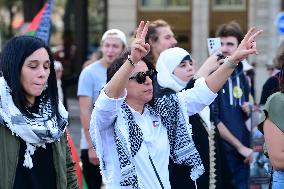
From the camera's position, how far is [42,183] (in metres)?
3.75

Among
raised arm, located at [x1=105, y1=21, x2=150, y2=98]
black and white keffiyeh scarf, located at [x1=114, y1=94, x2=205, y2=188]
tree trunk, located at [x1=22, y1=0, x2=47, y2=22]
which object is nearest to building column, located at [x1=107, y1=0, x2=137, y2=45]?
tree trunk, located at [x1=22, y1=0, x2=47, y2=22]

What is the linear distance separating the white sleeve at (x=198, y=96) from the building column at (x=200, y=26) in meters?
16.3

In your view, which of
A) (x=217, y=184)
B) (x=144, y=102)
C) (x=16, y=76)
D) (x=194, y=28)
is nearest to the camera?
(x=16, y=76)

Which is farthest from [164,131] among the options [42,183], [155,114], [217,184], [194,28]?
[194,28]

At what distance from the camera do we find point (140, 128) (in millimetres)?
3914

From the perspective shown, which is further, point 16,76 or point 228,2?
point 228,2

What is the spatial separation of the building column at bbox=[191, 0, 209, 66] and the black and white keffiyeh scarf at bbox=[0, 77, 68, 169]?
16850 millimetres

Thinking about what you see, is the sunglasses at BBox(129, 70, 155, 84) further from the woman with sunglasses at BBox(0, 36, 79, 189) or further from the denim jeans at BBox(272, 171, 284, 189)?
the denim jeans at BBox(272, 171, 284, 189)

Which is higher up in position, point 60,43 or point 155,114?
point 155,114

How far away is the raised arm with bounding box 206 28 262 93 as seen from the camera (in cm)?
402

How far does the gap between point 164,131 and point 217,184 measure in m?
1.61

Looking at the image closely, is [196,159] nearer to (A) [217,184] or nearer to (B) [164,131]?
(B) [164,131]

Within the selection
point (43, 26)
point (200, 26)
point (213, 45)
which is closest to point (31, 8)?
point (200, 26)

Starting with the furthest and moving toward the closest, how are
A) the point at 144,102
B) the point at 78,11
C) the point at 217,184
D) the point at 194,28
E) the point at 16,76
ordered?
the point at 78,11 < the point at 194,28 < the point at 217,184 < the point at 144,102 < the point at 16,76
